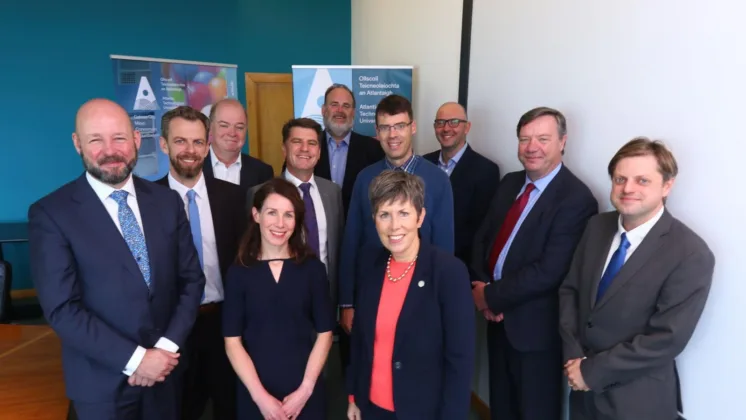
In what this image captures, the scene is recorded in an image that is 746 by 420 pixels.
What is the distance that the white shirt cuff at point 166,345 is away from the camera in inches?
75.0

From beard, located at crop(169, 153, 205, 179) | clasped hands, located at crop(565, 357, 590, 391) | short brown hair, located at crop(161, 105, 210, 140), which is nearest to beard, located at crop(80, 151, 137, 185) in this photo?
beard, located at crop(169, 153, 205, 179)

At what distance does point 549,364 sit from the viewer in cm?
233

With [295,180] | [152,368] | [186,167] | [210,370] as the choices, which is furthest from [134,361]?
[295,180]

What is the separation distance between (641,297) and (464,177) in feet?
4.92

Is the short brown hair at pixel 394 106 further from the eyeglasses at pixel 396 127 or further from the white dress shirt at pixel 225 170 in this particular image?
the white dress shirt at pixel 225 170

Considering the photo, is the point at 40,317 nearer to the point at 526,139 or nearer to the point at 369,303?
the point at 369,303

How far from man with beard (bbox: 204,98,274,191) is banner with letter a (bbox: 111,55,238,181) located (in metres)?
1.84

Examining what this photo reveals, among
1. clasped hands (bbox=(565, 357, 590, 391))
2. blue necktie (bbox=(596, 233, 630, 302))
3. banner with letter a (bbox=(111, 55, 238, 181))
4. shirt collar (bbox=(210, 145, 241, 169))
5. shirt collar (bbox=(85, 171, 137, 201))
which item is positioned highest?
banner with letter a (bbox=(111, 55, 238, 181))

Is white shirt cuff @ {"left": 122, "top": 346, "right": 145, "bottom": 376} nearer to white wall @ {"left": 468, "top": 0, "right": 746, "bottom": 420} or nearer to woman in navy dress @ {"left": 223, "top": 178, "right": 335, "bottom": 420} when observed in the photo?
woman in navy dress @ {"left": 223, "top": 178, "right": 335, "bottom": 420}

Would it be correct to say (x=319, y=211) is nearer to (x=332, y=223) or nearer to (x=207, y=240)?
(x=332, y=223)

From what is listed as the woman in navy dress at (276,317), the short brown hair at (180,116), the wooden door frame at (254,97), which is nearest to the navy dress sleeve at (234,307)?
the woman in navy dress at (276,317)

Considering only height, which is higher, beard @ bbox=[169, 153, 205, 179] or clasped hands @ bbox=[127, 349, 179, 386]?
beard @ bbox=[169, 153, 205, 179]

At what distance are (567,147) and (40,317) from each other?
5.35 meters

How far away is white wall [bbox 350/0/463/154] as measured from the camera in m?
3.79
